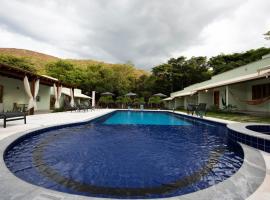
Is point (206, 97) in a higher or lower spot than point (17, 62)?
lower

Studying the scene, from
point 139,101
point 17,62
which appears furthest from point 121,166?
point 17,62

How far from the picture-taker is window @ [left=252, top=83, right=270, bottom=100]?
11945 mm

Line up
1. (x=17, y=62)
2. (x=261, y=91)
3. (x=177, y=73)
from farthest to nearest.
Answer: (x=177, y=73) → (x=17, y=62) → (x=261, y=91)

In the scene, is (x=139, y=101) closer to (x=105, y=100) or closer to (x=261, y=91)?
(x=105, y=100)

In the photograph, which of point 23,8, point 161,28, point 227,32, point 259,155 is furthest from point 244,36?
point 259,155

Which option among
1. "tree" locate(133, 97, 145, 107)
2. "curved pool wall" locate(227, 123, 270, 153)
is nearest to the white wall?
"tree" locate(133, 97, 145, 107)

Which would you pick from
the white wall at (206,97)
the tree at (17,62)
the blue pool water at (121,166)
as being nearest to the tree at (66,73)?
the tree at (17,62)

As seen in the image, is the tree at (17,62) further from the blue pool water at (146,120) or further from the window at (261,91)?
the window at (261,91)

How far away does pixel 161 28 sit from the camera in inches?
670

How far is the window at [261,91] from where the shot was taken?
11.9 meters

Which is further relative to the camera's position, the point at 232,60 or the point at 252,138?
the point at 232,60

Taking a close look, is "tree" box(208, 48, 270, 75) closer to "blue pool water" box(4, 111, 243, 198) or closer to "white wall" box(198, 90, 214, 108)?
"white wall" box(198, 90, 214, 108)

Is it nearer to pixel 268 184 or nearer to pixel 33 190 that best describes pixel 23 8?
pixel 33 190

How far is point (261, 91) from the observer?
494 inches
